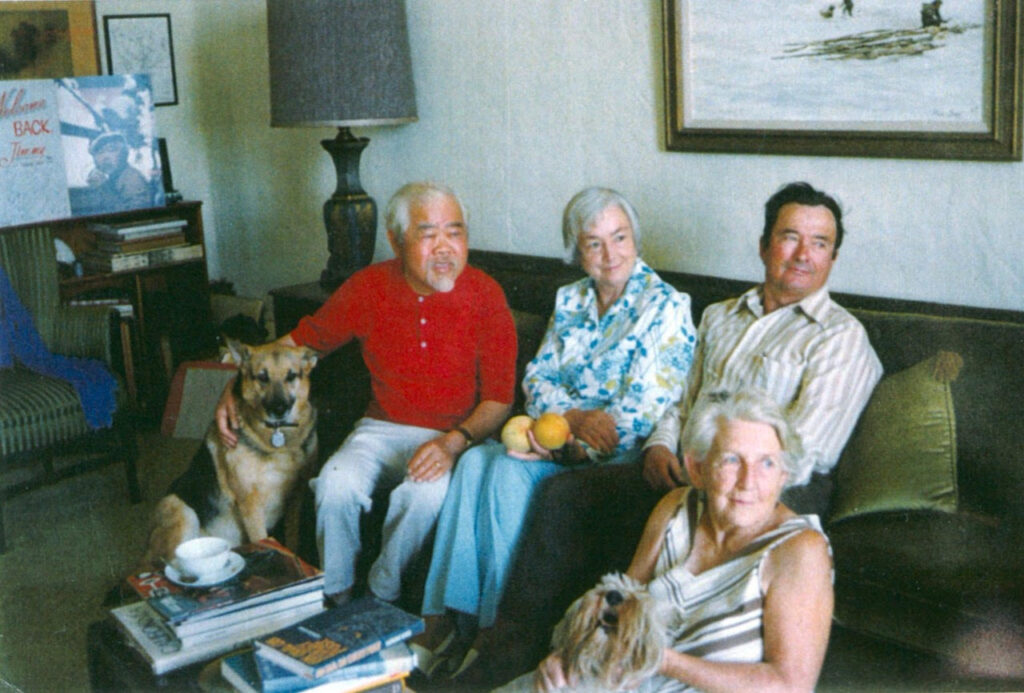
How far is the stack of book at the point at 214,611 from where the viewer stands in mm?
1676

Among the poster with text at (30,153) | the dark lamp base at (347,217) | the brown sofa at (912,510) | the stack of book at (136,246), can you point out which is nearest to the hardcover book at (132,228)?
the stack of book at (136,246)

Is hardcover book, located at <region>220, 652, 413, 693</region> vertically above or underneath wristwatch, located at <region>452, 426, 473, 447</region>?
underneath

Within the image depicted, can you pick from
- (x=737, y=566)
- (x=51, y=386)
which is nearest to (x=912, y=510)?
(x=737, y=566)

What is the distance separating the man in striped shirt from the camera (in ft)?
6.60

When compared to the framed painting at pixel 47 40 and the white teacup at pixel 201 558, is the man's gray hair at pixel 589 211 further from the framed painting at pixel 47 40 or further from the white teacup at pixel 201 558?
the framed painting at pixel 47 40

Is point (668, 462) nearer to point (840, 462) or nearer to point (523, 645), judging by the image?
point (840, 462)

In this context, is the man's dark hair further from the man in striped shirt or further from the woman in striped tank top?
the woman in striped tank top

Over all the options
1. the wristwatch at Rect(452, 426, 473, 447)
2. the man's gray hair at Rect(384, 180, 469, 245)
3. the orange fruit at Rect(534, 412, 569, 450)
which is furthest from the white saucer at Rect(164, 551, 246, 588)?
the man's gray hair at Rect(384, 180, 469, 245)

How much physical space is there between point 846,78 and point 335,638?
1772mm

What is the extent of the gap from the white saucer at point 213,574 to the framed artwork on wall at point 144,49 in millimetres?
3165

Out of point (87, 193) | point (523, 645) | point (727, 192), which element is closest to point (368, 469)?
point (523, 645)

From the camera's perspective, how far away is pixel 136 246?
4191 mm

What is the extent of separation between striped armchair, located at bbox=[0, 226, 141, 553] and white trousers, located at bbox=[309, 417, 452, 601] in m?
1.28

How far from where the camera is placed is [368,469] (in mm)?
2537
